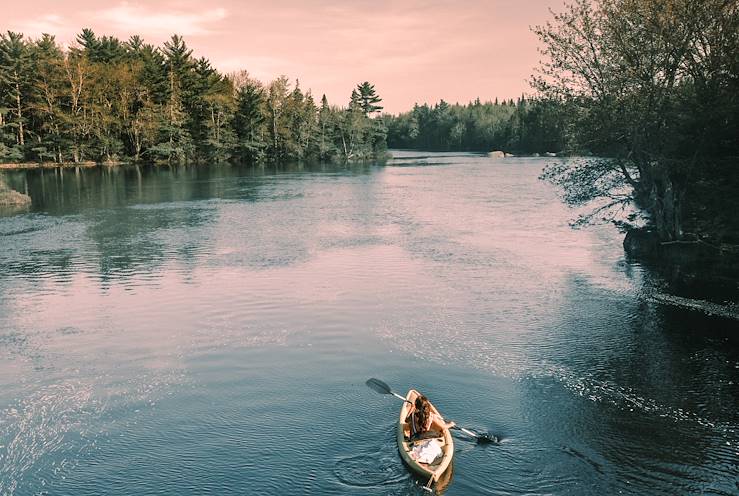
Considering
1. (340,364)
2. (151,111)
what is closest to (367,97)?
(151,111)

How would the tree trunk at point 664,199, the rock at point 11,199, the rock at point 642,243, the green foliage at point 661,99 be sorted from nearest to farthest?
the green foliage at point 661,99
the tree trunk at point 664,199
the rock at point 642,243
the rock at point 11,199

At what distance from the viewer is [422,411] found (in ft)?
55.7

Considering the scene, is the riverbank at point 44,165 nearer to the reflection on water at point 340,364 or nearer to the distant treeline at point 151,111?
the distant treeline at point 151,111

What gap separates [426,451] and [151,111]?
121 metres

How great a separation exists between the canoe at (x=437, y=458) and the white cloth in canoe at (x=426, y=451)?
0.09 m

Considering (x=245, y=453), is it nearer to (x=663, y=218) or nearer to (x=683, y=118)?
(x=683, y=118)

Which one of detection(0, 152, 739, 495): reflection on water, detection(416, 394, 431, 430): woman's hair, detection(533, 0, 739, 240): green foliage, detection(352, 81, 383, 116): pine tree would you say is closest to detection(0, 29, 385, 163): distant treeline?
detection(352, 81, 383, 116): pine tree

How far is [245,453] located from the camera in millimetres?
16969

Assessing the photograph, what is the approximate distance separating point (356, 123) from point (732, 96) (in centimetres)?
11783

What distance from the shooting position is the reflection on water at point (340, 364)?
637 inches

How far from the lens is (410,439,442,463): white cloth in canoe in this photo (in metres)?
15.6

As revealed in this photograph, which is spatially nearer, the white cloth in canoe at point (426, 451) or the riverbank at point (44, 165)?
the white cloth in canoe at point (426, 451)

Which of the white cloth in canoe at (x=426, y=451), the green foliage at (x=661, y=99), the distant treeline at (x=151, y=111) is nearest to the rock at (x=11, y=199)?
the distant treeline at (x=151, y=111)

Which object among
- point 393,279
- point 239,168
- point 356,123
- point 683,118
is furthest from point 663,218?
point 356,123
